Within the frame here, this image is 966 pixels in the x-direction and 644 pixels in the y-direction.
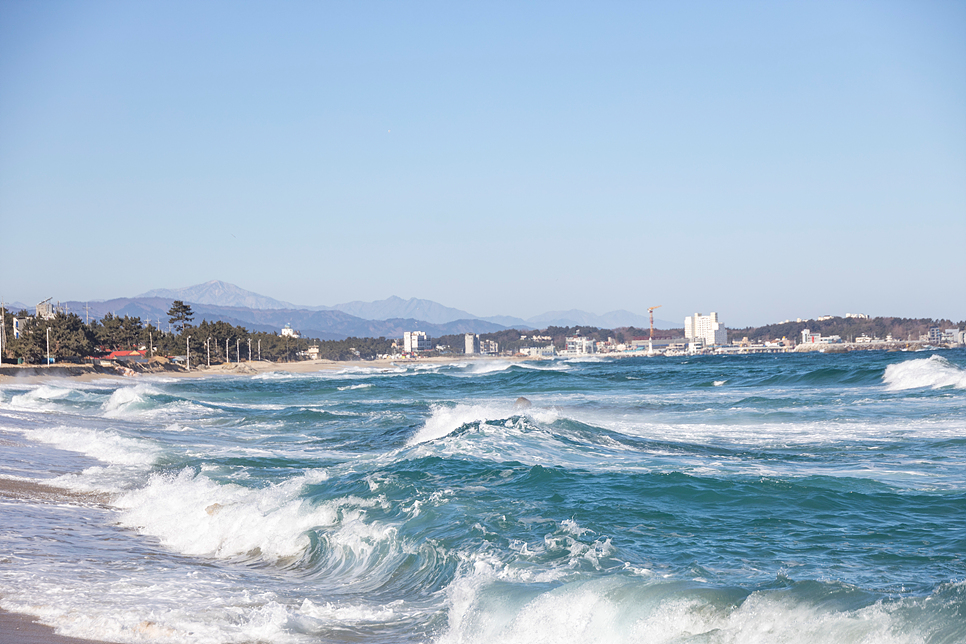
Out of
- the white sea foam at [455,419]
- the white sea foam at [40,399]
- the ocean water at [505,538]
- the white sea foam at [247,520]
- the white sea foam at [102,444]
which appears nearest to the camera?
the ocean water at [505,538]

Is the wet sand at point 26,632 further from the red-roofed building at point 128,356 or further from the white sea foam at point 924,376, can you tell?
the red-roofed building at point 128,356

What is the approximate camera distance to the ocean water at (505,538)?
5.94 m

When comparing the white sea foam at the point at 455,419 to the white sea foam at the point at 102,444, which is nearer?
the white sea foam at the point at 102,444

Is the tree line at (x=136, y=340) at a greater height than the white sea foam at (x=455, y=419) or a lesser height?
greater

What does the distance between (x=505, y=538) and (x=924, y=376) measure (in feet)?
106

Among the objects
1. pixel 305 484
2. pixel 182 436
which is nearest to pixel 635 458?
pixel 305 484

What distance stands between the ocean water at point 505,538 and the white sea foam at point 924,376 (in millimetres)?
15234

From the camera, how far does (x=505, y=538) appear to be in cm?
834

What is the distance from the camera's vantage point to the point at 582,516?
9.14 meters

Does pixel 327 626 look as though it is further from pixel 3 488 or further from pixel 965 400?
pixel 965 400

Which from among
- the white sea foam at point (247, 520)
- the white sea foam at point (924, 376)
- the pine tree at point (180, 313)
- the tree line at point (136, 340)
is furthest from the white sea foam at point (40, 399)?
the pine tree at point (180, 313)

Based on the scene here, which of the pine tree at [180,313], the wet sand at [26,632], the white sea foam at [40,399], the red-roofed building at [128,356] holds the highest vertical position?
the pine tree at [180,313]

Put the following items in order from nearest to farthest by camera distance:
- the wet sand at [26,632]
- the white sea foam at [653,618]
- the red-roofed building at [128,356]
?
1. the white sea foam at [653,618]
2. the wet sand at [26,632]
3. the red-roofed building at [128,356]

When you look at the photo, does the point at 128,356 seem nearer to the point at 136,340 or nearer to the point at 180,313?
the point at 136,340
